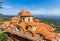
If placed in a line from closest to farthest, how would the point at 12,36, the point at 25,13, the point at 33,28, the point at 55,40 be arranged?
1. the point at 55,40
2. the point at 33,28
3. the point at 12,36
4. the point at 25,13

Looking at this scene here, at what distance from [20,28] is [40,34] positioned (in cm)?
247

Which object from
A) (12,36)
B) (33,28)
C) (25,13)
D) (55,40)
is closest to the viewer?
(55,40)

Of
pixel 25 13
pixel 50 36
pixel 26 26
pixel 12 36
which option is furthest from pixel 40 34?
pixel 25 13

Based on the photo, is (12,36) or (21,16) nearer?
(12,36)

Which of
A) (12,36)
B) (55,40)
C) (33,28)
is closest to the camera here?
(55,40)

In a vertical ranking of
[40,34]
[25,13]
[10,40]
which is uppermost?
[25,13]

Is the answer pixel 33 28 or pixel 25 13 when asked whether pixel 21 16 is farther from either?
pixel 33 28

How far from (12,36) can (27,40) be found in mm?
2260

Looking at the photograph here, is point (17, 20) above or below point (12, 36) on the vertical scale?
above

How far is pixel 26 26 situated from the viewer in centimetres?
1427

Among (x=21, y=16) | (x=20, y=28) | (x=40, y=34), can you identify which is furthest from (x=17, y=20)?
(x=40, y=34)

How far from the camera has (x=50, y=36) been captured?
12.4 meters

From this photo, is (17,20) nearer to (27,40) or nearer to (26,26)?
(26,26)

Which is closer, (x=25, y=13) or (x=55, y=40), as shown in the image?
(x=55, y=40)
